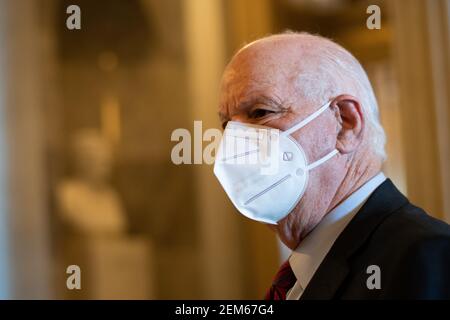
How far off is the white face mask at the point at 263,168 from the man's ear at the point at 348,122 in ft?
0.11

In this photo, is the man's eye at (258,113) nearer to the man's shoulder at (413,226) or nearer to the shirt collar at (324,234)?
the shirt collar at (324,234)

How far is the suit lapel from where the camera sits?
1.75 m

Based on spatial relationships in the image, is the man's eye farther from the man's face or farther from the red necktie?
the red necktie

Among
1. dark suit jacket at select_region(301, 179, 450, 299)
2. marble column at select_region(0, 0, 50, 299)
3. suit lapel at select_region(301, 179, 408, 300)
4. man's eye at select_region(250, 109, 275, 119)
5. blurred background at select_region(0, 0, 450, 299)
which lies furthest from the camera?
blurred background at select_region(0, 0, 450, 299)

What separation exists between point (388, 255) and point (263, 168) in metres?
0.54

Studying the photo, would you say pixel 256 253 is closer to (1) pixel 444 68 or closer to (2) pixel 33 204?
(2) pixel 33 204

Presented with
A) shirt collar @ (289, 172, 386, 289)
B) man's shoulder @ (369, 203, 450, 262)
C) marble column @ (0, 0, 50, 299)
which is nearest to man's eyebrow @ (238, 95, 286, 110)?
shirt collar @ (289, 172, 386, 289)

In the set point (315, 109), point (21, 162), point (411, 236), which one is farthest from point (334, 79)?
point (21, 162)

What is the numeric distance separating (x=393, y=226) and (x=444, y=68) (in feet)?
8.60

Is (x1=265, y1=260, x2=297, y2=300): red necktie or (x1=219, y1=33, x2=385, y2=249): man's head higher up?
(x1=219, y1=33, x2=385, y2=249): man's head

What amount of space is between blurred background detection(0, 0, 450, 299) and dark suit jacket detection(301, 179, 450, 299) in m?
3.21

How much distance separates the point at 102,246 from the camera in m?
5.45

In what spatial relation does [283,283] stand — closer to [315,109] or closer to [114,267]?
[315,109]

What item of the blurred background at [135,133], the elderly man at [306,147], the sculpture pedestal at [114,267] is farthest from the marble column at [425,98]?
the sculpture pedestal at [114,267]
